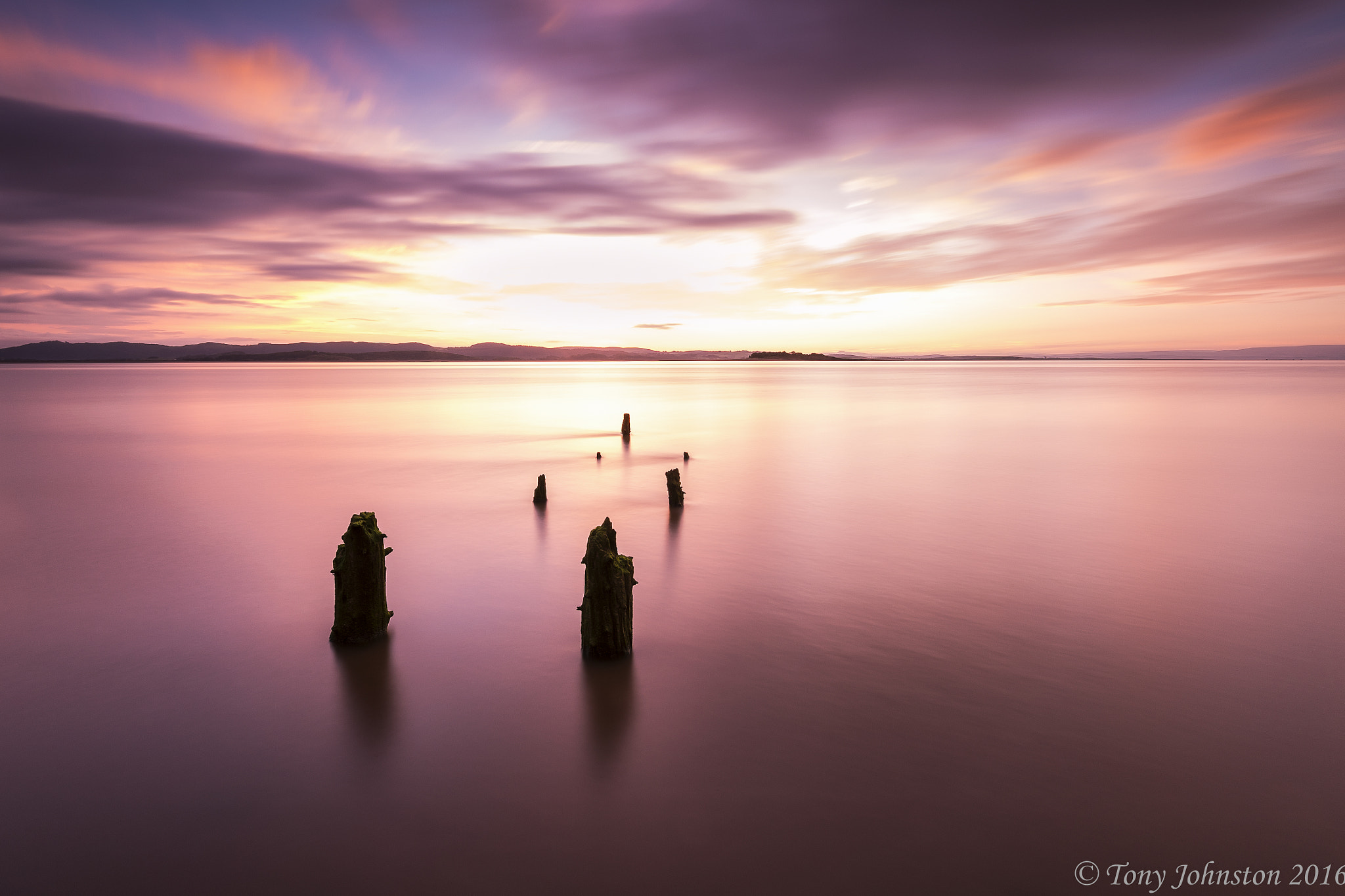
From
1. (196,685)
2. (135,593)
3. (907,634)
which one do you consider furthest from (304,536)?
(907,634)

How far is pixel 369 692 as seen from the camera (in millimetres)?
7973

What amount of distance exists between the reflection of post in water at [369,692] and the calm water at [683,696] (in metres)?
0.05

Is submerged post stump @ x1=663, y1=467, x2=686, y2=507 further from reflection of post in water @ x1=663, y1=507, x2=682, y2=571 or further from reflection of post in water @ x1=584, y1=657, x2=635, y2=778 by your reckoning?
reflection of post in water @ x1=584, y1=657, x2=635, y2=778

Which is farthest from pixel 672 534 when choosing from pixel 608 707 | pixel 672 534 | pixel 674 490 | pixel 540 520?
pixel 608 707

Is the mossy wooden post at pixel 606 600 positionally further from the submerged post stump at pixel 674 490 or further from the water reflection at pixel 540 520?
the submerged post stump at pixel 674 490

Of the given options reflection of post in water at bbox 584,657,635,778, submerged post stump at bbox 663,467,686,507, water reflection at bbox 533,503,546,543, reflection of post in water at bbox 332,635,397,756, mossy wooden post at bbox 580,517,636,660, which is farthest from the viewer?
submerged post stump at bbox 663,467,686,507

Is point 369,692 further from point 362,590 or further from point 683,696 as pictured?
point 683,696

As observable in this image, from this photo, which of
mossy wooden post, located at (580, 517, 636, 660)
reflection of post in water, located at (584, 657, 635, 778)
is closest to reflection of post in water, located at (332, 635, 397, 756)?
reflection of post in water, located at (584, 657, 635, 778)

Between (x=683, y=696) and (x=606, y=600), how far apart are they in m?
1.50

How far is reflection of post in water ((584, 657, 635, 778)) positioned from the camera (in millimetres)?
6762

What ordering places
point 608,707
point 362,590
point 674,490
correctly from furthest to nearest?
point 674,490 < point 362,590 < point 608,707

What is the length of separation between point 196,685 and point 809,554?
1049cm

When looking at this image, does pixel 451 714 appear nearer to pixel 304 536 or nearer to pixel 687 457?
pixel 304 536

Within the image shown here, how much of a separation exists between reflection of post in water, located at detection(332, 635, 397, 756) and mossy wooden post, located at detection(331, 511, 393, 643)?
164 mm
